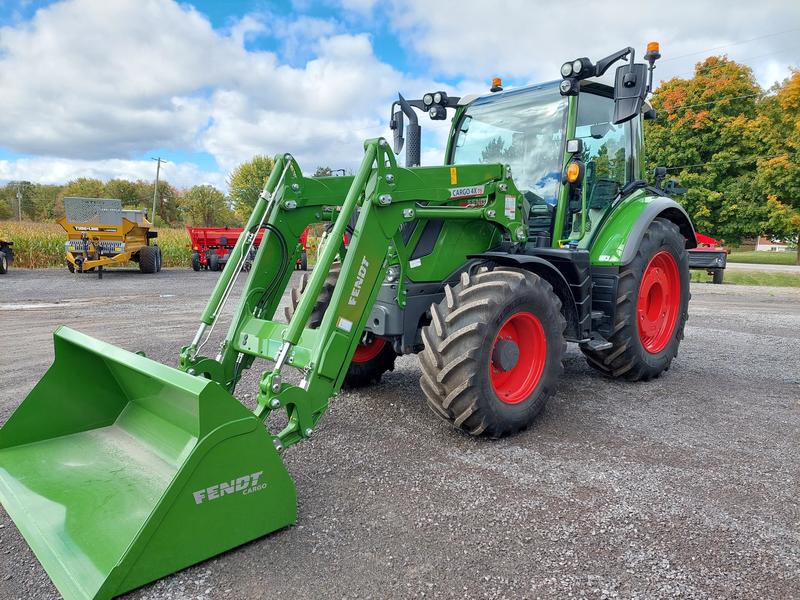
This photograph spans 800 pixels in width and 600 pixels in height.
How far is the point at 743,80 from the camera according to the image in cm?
2619

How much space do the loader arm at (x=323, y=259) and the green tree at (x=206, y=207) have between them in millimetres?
51884

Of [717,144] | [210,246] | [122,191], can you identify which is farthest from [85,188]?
[717,144]

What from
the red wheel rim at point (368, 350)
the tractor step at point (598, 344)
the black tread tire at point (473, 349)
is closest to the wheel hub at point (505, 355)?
the black tread tire at point (473, 349)

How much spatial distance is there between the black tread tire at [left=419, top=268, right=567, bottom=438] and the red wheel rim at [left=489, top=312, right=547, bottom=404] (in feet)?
0.36

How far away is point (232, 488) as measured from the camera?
2.51 meters

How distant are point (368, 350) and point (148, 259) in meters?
15.8

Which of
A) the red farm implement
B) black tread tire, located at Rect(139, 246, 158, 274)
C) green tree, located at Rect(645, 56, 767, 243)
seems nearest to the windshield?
black tread tire, located at Rect(139, 246, 158, 274)

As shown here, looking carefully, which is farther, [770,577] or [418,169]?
[418,169]

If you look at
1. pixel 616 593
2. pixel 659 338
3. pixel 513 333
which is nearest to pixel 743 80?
pixel 659 338

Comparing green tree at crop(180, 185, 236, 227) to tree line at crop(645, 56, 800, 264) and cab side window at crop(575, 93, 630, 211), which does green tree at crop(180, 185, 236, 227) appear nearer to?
tree line at crop(645, 56, 800, 264)

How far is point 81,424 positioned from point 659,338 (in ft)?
17.1

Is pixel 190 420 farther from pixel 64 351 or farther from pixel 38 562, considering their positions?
pixel 64 351

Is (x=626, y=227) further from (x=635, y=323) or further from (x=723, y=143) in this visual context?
(x=723, y=143)

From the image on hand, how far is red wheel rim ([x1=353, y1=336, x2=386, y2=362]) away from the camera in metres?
4.99
